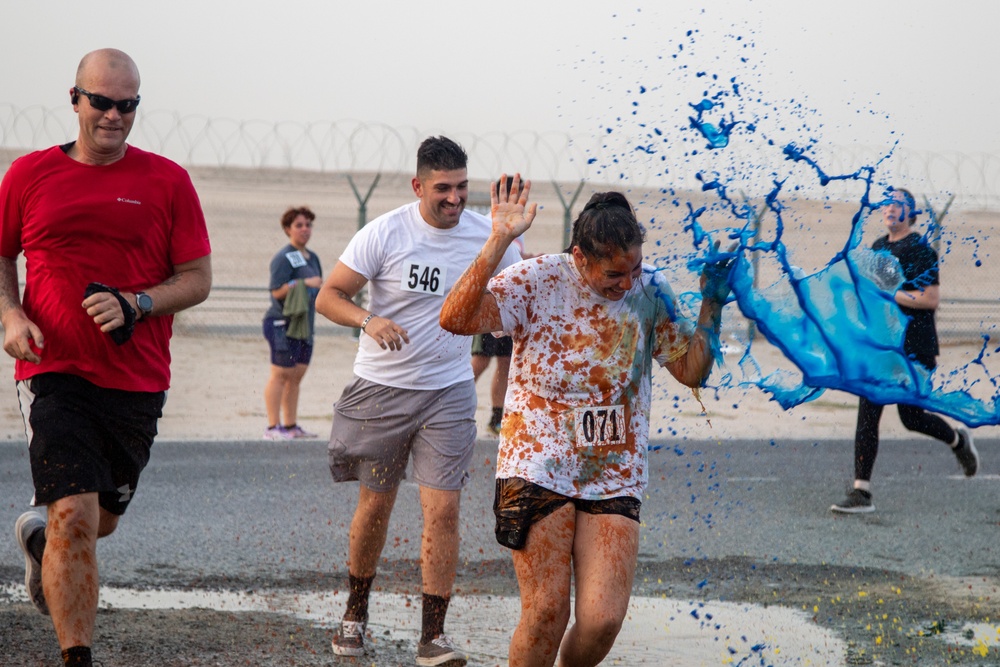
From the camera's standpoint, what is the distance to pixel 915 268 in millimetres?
4938

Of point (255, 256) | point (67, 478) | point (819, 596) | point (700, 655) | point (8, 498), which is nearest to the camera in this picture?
point (67, 478)

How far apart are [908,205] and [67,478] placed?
3141 millimetres

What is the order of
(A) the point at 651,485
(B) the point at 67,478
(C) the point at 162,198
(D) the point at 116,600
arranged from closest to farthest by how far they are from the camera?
(B) the point at 67,478, (C) the point at 162,198, (D) the point at 116,600, (A) the point at 651,485

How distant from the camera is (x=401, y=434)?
201 inches

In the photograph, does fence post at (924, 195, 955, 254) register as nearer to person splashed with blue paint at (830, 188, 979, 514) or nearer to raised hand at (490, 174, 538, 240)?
person splashed with blue paint at (830, 188, 979, 514)

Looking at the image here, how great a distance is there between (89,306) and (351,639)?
1658mm

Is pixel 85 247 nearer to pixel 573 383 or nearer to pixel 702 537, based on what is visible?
pixel 573 383

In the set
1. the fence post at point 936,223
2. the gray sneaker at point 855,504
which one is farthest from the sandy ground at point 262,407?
the gray sneaker at point 855,504

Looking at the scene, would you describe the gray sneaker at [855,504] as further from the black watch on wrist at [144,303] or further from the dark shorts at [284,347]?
the black watch on wrist at [144,303]

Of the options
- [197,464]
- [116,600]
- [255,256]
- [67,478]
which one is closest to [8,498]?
[197,464]

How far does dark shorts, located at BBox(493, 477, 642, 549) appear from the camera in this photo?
3740 millimetres

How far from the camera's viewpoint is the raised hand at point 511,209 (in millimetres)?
3779

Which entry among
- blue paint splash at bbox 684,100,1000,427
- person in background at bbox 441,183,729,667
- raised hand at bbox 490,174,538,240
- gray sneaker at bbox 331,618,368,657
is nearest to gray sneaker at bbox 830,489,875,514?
blue paint splash at bbox 684,100,1000,427

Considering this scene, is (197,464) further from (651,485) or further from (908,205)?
(908,205)
